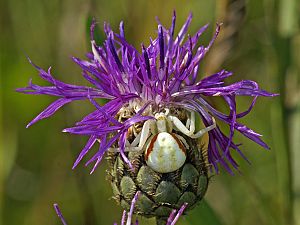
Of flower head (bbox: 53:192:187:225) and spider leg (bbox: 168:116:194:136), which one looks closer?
flower head (bbox: 53:192:187:225)

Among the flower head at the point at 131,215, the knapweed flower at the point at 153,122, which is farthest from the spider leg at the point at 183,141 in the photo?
the flower head at the point at 131,215

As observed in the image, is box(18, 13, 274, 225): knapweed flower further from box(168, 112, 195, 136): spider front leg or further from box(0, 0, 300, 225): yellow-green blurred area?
box(0, 0, 300, 225): yellow-green blurred area

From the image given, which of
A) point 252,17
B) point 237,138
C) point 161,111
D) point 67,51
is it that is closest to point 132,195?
point 161,111

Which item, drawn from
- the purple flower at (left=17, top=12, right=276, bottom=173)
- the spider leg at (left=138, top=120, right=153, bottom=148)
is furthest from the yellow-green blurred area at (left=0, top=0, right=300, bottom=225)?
the spider leg at (left=138, top=120, right=153, bottom=148)

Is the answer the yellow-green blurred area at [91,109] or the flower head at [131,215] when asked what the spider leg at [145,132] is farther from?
the yellow-green blurred area at [91,109]

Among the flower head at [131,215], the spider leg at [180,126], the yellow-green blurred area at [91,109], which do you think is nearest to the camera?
the flower head at [131,215]

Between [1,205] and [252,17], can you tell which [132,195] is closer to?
[1,205]

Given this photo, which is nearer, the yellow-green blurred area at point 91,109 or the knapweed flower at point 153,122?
the knapweed flower at point 153,122

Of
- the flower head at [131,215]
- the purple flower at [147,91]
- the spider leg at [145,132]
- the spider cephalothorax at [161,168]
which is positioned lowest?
the flower head at [131,215]
